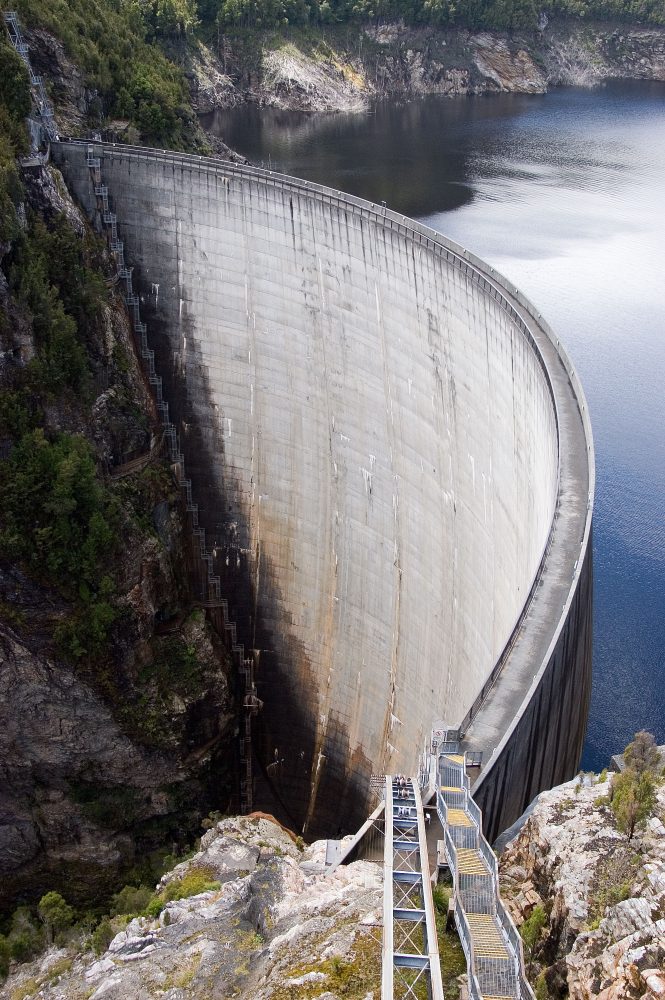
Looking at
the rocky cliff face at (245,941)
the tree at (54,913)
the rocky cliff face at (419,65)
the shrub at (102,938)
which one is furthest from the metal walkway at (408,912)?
the rocky cliff face at (419,65)

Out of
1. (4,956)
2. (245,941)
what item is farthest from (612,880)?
(4,956)

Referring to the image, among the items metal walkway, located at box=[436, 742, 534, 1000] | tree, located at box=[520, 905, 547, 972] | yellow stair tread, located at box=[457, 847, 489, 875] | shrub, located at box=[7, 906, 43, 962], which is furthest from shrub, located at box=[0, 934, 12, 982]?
tree, located at box=[520, 905, 547, 972]

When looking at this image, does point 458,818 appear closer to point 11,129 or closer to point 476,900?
point 476,900

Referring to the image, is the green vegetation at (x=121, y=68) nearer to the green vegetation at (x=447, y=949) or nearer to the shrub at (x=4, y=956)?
the shrub at (x=4, y=956)

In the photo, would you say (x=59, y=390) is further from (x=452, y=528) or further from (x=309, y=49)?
(x=309, y=49)

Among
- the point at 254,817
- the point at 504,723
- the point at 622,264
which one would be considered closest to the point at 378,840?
the point at 504,723

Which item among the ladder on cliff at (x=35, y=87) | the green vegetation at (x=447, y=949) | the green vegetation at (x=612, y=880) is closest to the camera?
the green vegetation at (x=612, y=880)
